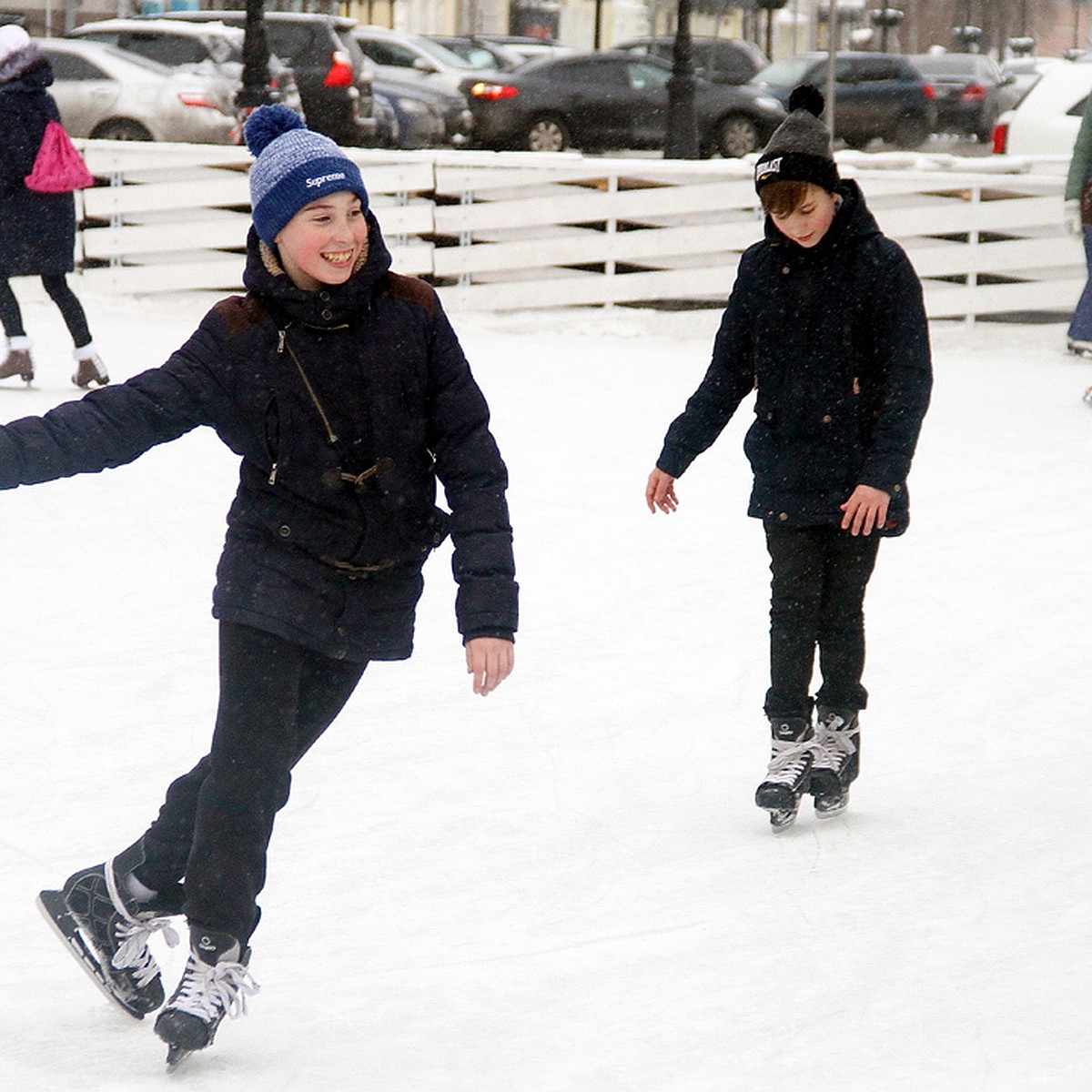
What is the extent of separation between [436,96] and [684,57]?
10.7 feet

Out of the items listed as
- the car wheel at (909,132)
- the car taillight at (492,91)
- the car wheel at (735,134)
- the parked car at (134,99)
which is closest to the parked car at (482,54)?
the car taillight at (492,91)

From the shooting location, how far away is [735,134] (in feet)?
74.5

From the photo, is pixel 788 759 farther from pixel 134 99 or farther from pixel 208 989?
pixel 134 99

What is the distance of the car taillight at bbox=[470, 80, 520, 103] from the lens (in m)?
21.6

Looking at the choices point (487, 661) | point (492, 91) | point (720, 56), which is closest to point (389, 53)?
point (492, 91)

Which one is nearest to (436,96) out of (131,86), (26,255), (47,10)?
(131,86)

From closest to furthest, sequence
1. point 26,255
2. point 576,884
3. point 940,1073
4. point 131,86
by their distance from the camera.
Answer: point 940,1073
point 576,884
point 26,255
point 131,86

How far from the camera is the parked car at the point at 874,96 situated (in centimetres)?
2570

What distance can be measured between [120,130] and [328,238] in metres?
15.7

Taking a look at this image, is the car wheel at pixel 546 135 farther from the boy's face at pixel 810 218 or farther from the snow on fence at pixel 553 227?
the boy's face at pixel 810 218

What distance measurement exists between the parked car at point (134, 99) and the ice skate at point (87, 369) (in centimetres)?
932

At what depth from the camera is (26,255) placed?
26.7 feet

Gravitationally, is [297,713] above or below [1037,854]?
above

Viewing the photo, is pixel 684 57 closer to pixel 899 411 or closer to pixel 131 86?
pixel 131 86
